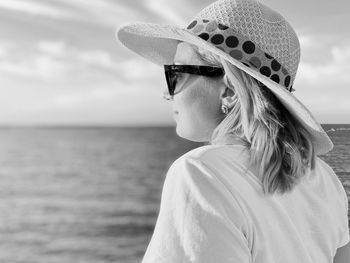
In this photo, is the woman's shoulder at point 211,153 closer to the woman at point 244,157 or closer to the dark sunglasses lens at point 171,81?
the woman at point 244,157

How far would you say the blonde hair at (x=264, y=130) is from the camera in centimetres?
109

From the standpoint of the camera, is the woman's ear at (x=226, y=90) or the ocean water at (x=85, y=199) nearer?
the woman's ear at (x=226, y=90)

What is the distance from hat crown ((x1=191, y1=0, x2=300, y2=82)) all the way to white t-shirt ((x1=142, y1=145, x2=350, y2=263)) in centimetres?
26

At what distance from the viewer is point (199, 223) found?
3.32 ft

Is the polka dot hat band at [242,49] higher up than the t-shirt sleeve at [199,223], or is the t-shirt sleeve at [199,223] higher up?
the polka dot hat band at [242,49]

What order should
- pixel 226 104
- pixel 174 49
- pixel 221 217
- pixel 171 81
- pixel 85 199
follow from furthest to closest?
pixel 85 199
pixel 174 49
pixel 171 81
pixel 226 104
pixel 221 217

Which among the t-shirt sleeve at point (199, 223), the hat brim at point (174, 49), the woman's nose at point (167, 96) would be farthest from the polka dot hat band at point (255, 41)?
the t-shirt sleeve at point (199, 223)

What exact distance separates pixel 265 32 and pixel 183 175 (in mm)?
383

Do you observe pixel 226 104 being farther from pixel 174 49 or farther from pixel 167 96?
pixel 174 49

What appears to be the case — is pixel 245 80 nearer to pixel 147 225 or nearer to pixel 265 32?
pixel 265 32

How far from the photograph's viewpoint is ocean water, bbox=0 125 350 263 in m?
24.8

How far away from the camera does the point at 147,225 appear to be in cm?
2845

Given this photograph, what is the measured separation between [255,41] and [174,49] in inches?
17.7

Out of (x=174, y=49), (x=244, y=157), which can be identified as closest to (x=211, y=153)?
(x=244, y=157)
